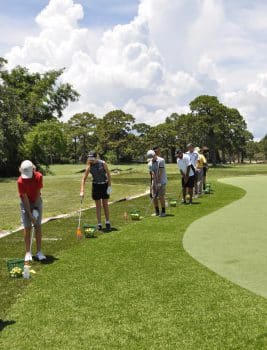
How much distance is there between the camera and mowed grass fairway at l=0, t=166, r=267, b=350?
4535 mm

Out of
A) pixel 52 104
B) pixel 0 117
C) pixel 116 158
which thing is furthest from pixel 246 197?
pixel 116 158

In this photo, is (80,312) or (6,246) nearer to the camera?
(80,312)

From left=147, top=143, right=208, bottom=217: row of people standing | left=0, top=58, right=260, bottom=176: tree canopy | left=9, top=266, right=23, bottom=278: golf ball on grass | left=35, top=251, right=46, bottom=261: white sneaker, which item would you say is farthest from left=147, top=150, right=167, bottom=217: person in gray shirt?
left=0, top=58, right=260, bottom=176: tree canopy

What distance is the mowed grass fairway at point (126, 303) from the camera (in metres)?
4.54

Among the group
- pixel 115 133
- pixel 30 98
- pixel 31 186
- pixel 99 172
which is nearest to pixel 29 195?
pixel 31 186

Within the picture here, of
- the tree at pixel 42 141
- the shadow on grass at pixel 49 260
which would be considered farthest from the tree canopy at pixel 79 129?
the shadow on grass at pixel 49 260

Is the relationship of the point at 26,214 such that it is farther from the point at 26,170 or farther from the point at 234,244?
the point at 234,244

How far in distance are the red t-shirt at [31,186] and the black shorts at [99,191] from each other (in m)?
3.09

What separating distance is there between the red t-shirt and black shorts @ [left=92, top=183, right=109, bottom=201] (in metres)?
3.09

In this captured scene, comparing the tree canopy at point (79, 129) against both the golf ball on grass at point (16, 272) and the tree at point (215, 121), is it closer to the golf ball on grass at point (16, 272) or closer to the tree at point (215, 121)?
the tree at point (215, 121)

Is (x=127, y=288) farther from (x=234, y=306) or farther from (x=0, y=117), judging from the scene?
(x=0, y=117)

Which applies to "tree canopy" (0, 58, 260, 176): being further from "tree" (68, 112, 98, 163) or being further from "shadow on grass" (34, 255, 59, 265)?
"shadow on grass" (34, 255, 59, 265)

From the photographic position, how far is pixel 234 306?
533cm

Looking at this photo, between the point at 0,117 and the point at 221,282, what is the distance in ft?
122
